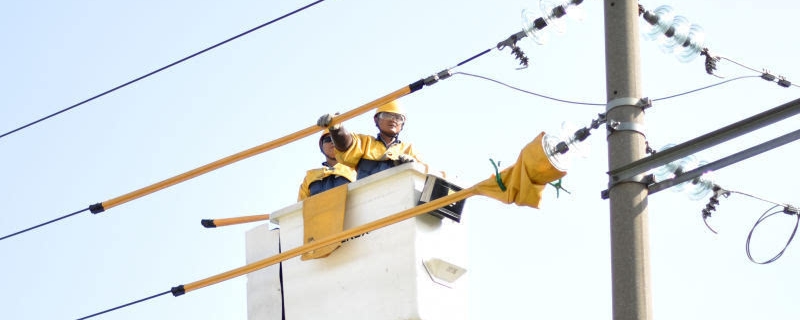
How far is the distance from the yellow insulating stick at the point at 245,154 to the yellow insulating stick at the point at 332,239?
28.7 inches

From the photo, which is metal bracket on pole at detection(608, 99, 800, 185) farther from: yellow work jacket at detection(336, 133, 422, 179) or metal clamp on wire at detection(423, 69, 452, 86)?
yellow work jacket at detection(336, 133, 422, 179)

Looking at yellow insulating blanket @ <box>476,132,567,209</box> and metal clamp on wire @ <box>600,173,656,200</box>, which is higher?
yellow insulating blanket @ <box>476,132,567,209</box>

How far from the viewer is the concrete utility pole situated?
25.3 feet

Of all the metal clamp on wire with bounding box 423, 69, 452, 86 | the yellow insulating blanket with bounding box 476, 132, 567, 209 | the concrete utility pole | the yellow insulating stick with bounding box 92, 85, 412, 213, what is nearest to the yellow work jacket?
the yellow insulating stick with bounding box 92, 85, 412, 213

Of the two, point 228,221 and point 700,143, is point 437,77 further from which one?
point 228,221

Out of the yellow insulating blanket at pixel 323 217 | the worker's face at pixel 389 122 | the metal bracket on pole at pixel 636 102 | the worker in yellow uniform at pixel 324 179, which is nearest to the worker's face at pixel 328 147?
the worker in yellow uniform at pixel 324 179

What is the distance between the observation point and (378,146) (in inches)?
454

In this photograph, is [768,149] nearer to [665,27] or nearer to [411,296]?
[665,27]

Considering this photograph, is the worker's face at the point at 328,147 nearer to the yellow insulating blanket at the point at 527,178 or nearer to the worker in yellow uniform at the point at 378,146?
the worker in yellow uniform at the point at 378,146

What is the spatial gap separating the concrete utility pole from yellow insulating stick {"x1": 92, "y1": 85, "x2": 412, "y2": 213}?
6.47ft

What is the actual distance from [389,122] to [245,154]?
4.22ft

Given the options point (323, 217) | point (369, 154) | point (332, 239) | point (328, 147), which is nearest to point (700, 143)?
point (332, 239)

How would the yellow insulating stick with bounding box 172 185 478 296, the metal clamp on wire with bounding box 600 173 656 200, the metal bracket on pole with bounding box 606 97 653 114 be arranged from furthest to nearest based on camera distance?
the yellow insulating stick with bounding box 172 185 478 296 → the metal bracket on pole with bounding box 606 97 653 114 → the metal clamp on wire with bounding box 600 173 656 200

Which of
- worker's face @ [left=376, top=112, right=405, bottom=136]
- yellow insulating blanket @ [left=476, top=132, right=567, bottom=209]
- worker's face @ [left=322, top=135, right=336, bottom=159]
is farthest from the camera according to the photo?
worker's face @ [left=322, top=135, right=336, bottom=159]
